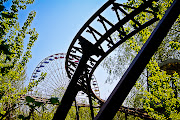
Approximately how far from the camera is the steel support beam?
1.27 meters

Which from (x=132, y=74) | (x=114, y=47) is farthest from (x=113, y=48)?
(x=132, y=74)

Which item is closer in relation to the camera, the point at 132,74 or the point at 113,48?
the point at 132,74

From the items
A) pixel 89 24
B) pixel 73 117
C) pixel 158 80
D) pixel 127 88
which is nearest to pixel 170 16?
pixel 127 88

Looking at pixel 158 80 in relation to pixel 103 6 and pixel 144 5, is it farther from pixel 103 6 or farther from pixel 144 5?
pixel 103 6

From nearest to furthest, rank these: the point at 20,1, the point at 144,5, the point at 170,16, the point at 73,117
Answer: the point at 170,16 < the point at 144,5 < the point at 20,1 < the point at 73,117

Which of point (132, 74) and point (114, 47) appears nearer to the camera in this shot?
point (132, 74)

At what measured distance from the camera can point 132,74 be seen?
1366mm

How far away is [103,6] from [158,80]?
3034 millimetres

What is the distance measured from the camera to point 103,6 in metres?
4.31

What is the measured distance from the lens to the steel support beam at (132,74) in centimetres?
127

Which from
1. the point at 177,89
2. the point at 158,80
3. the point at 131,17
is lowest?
the point at 177,89

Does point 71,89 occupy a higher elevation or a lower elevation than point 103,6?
lower

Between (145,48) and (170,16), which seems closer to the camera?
(145,48)

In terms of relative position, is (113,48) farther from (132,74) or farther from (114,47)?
(132,74)
